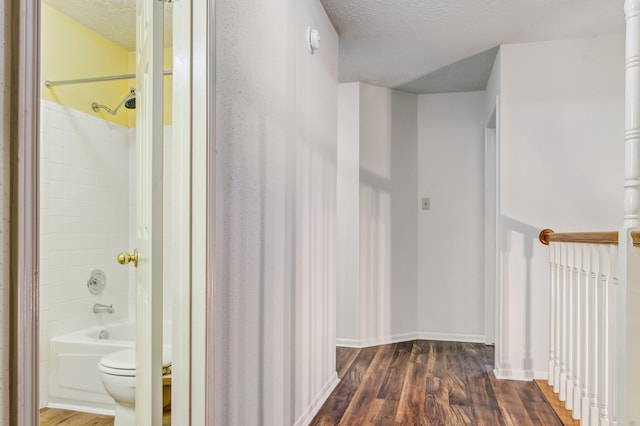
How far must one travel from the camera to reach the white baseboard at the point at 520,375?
3424 mm

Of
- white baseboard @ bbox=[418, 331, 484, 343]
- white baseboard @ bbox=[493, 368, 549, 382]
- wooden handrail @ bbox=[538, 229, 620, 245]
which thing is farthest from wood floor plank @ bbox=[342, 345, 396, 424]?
wooden handrail @ bbox=[538, 229, 620, 245]

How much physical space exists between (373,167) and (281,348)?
8.84 ft

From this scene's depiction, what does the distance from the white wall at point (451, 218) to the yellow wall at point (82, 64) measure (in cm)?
261

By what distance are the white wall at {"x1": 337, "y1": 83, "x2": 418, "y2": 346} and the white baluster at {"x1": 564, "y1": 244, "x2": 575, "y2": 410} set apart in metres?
2.02

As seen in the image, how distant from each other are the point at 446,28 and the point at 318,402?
8.03ft

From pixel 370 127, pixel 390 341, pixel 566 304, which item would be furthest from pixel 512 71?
pixel 390 341

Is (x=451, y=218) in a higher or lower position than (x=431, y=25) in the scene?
lower

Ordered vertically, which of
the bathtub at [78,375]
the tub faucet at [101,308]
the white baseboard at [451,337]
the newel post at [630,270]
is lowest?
the white baseboard at [451,337]

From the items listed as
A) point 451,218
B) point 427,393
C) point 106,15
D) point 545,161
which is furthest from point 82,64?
point 451,218

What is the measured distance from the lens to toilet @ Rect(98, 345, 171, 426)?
2170 millimetres

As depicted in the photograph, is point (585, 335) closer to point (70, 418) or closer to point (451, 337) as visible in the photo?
point (451, 337)

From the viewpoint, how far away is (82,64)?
10.4 feet

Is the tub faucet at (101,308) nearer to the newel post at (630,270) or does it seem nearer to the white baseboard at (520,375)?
the white baseboard at (520,375)

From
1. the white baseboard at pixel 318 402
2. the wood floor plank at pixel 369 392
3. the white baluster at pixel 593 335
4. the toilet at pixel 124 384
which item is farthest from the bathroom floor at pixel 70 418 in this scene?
the white baluster at pixel 593 335
